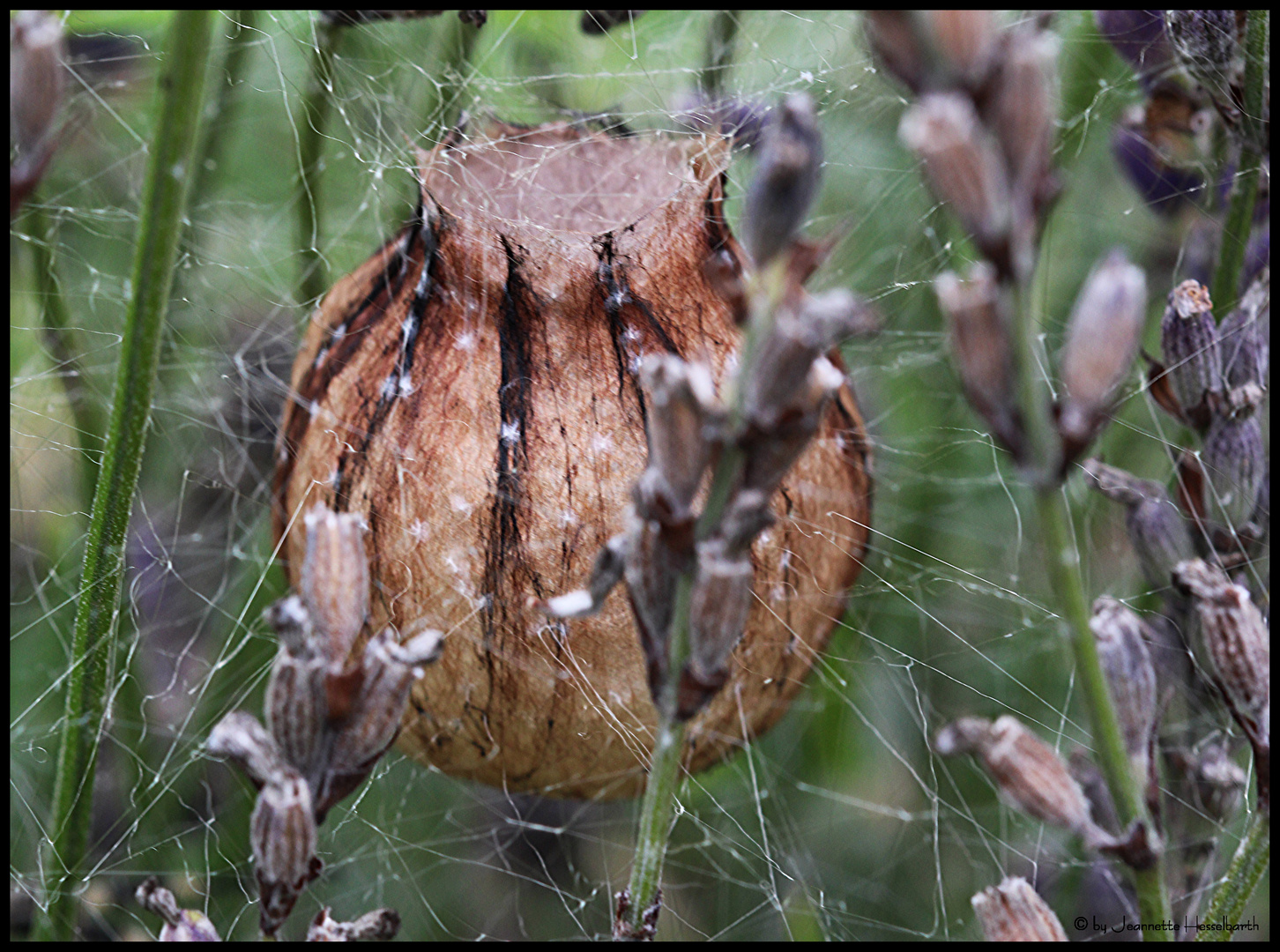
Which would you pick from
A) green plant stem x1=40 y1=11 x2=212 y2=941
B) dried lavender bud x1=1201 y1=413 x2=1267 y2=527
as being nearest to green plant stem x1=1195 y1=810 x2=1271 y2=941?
dried lavender bud x1=1201 y1=413 x2=1267 y2=527

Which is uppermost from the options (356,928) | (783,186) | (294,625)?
(783,186)

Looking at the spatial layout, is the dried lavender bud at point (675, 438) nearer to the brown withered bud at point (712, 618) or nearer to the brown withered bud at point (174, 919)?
the brown withered bud at point (712, 618)

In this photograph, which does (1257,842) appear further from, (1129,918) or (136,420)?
(136,420)

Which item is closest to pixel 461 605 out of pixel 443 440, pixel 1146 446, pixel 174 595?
pixel 443 440

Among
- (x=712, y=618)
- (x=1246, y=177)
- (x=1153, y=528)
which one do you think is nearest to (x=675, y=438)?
(x=712, y=618)

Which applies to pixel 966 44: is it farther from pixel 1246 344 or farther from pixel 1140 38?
pixel 1140 38

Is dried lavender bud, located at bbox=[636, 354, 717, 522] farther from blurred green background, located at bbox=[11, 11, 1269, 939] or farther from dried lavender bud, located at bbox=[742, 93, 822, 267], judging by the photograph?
blurred green background, located at bbox=[11, 11, 1269, 939]

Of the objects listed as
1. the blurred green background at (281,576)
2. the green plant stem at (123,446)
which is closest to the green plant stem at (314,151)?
the blurred green background at (281,576)
